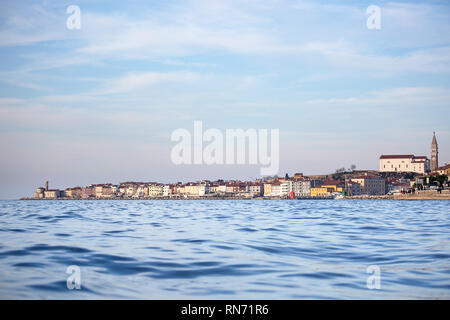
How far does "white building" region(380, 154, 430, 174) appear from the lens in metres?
172

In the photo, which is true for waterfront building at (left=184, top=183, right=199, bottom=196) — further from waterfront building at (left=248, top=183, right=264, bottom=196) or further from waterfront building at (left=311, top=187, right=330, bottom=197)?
waterfront building at (left=311, top=187, right=330, bottom=197)

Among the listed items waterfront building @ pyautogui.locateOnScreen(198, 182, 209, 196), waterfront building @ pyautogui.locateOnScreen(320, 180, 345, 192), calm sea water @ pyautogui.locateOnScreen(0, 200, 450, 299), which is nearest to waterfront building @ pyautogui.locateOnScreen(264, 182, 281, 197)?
waterfront building @ pyautogui.locateOnScreen(320, 180, 345, 192)

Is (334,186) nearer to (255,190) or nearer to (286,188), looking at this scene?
(286,188)

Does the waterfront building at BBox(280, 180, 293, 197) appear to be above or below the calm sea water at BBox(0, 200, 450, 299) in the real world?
below

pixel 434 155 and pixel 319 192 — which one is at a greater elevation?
pixel 434 155

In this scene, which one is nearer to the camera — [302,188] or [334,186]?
[334,186]

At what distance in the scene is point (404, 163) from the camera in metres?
176

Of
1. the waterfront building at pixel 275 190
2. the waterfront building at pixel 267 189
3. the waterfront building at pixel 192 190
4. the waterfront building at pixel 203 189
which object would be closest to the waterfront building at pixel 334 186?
the waterfront building at pixel 275 190

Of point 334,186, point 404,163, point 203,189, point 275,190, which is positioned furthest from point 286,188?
point 404,163

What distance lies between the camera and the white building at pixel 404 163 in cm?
17238
